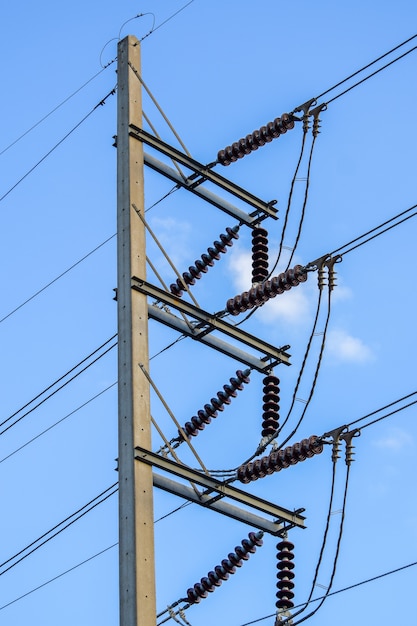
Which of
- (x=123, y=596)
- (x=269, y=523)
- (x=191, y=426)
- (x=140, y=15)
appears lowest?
(x=123, y=596)

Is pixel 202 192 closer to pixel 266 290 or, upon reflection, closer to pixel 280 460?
pixel 266 290

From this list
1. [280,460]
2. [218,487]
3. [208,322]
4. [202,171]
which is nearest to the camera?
[218,487]

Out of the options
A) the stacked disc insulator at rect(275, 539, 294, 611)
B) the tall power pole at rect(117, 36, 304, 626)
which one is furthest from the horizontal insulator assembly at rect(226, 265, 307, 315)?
the stacked disc insulator at rect(275, 539, 294, 611)

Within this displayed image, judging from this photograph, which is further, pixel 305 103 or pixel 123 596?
pixel 305 103

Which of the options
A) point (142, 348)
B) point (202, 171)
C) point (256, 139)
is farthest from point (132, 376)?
point (256, 139)

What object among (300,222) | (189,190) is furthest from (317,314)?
(189,190)

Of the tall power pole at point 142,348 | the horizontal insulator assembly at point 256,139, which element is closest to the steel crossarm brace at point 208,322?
the tall power pole at point 142,348

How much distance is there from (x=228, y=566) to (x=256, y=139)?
515 centimetres

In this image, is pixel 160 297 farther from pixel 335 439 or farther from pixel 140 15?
pixel 140 15

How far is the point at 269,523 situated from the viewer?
1653cm

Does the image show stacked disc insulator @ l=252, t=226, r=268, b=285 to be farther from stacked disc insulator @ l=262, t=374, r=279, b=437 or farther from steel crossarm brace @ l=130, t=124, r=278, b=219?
stacked disc insulator @ l=262, t=374, r=279, b=437

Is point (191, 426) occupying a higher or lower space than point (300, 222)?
lower

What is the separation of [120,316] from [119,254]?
0.83 metres

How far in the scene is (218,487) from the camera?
15.9 meters
